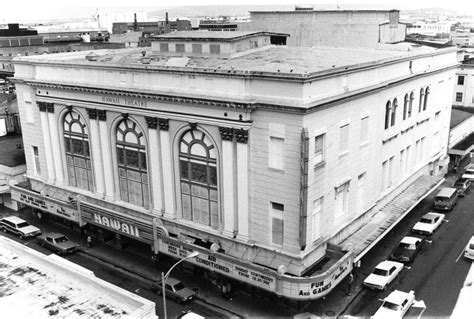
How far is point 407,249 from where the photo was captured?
43.8 metres

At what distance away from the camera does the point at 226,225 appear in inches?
1481

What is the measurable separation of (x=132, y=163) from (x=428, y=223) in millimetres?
28814

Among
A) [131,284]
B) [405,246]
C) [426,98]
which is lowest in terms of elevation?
[131,284]

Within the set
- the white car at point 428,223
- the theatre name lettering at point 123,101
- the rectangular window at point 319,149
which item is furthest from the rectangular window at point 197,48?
the white car at point 428,223

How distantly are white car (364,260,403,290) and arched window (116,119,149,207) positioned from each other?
19.1 metres

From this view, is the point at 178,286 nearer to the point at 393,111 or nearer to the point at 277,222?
the point at 277,222

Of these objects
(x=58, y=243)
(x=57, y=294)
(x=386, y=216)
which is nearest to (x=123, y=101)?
(x=58, y=243)

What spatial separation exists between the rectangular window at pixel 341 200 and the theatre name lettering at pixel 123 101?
16561 mm

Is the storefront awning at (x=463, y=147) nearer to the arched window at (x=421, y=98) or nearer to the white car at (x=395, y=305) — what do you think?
the arched window at (x=421, y=98)

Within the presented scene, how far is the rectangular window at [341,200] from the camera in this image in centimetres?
3838

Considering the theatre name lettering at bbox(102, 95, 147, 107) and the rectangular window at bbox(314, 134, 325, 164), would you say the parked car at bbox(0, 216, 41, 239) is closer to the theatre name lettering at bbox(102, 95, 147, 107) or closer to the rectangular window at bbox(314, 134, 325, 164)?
the theatre name lettering at bbox(102, 95, 147, 107)

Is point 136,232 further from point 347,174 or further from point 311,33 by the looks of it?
point 311,33

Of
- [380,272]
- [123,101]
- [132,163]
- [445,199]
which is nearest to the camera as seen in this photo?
[380,272]

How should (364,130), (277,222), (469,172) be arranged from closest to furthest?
(277,222) → (364,130) → (469,172)
